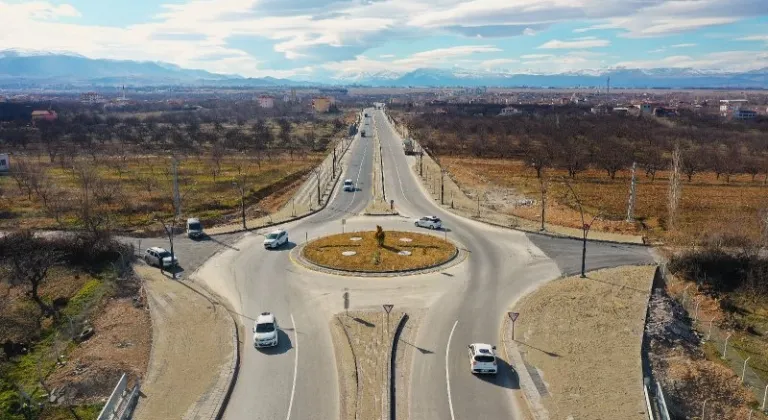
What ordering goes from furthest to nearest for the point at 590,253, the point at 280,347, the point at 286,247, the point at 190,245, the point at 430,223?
the point at 430,223
the point at 190,245
the point at 286,247
the point at 590,253
the point at 280,347

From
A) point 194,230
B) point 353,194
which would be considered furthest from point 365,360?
point 353,194

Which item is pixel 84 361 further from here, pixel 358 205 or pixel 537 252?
pixel 358 205

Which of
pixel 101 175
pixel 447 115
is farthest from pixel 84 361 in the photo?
pixel 447 115

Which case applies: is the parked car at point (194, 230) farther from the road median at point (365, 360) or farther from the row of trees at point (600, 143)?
the row of trees at point (600, 143)

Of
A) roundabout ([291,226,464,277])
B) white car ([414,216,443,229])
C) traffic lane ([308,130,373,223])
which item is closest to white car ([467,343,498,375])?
roundabout ([291,226,464,277])

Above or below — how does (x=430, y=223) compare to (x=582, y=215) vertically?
below

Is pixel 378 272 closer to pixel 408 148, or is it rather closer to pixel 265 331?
pixel 265 331
